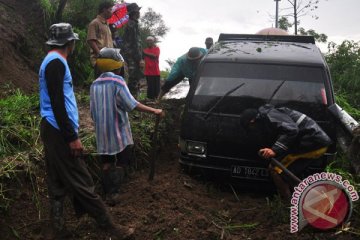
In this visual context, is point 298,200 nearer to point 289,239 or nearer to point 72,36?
point 289,239

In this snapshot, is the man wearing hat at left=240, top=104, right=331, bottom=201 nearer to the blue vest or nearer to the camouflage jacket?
the blue vest

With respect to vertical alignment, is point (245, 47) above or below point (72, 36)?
below

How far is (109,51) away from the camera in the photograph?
4469 mm

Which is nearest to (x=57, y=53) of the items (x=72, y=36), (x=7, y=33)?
(x=72, y=36)

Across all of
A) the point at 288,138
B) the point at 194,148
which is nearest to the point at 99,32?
Answer: the point at 194,148

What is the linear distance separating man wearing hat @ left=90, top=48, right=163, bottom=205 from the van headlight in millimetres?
683

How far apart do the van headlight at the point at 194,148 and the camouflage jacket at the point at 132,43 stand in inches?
144

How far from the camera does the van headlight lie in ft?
16.4

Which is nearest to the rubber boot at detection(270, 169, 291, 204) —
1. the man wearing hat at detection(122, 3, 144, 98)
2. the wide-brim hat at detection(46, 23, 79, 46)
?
the wide-brim hat at detection(46, 23, 79, 46)

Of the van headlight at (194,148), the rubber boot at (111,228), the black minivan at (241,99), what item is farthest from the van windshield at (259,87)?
the rubber boot at (111,228)

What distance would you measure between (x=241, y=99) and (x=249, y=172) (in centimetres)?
89

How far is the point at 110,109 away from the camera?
4.44 metres

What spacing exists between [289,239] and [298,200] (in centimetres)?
77

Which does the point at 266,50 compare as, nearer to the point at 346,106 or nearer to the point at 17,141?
the point at 346,106
